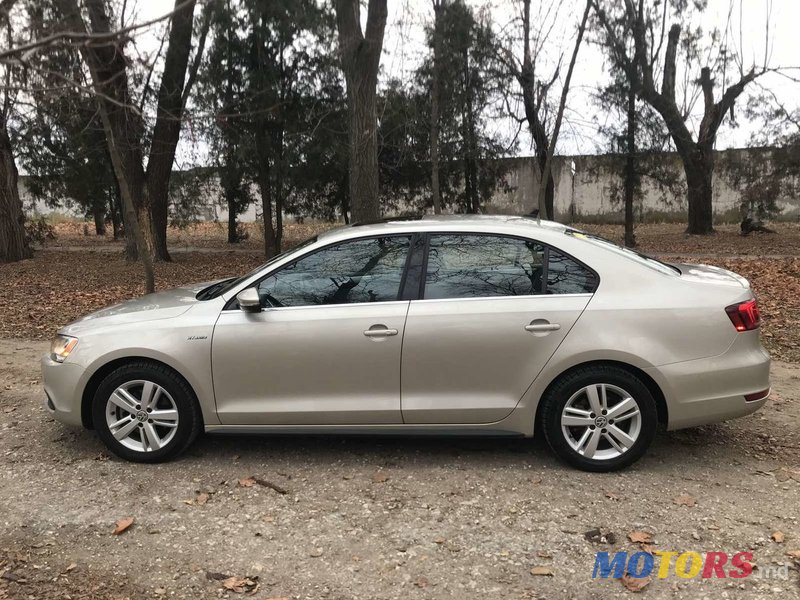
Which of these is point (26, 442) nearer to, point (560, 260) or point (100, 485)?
point (100, 485)

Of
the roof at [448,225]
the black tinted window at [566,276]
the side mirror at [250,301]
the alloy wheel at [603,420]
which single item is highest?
the roof at [448,225]

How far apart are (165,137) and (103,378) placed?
12821mm

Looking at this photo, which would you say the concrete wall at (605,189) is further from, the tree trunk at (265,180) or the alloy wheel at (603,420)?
the alloy wheel at (603,420)

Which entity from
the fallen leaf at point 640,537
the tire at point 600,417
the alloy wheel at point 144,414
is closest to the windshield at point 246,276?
the alloy wheel at point 144,414

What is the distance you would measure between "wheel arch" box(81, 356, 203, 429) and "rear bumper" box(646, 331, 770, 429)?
294 centimetres

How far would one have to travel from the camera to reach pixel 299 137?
52.7ft

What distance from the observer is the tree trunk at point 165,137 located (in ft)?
46.9

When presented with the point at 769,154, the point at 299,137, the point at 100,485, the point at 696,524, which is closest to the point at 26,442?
the point at 100,485

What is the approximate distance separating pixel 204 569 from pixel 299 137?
14.0 metres

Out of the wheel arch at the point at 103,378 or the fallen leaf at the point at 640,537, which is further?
the wheel arch at the point at 103,378

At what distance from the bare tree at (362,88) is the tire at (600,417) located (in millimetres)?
7161

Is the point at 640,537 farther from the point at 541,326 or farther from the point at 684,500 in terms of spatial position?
the point at 541,326

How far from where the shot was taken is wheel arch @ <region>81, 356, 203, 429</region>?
4.27m

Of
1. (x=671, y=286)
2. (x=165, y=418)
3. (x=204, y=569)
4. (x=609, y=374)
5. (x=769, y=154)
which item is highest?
(x=769, y=154)
